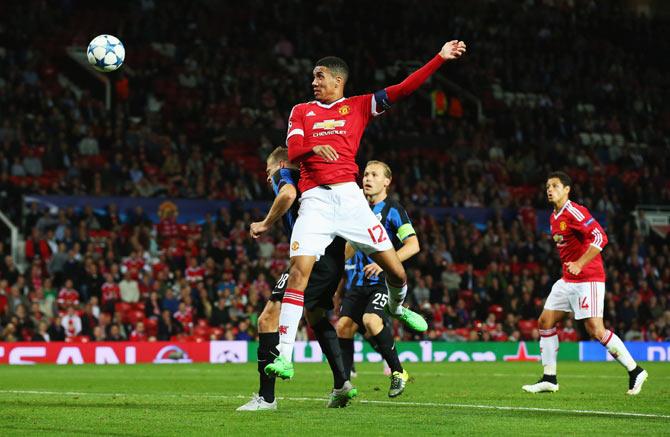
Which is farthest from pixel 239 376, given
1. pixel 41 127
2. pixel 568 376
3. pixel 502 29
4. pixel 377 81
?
pixel 502 29

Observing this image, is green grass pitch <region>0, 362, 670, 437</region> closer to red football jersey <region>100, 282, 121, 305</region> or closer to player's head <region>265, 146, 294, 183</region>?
player's head <region>265, 146, 294, 183</region>

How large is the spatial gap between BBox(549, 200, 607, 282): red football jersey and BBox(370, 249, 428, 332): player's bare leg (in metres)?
2.99

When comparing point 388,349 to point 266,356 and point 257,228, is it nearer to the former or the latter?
point 266,356

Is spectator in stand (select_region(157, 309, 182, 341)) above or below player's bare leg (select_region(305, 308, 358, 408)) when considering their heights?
below

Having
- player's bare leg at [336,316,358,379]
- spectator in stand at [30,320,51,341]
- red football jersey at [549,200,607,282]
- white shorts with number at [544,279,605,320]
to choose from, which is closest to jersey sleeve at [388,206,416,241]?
player's bare leg at [336,316,358,379]

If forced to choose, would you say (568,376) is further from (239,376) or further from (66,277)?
(66,277)

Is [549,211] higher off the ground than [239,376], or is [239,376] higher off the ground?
[549,211]

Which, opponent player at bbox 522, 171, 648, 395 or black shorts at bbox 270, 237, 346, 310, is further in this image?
opponent player at bbox 522, 171, 648, 395

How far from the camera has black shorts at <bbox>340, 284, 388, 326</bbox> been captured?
12352 mm

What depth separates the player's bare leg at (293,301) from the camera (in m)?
8.82

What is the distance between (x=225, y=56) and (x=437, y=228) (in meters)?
9.13

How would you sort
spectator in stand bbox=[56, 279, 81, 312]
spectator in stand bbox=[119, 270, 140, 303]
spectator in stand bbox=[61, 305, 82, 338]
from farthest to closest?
spectator in stand bbox=[119, 270, 140, 303]
spectator in stand bbox=[56, 279, 81, 312]
spectator in stand bbox=[61, 305, 82, 338]

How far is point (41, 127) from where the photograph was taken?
26969 mm

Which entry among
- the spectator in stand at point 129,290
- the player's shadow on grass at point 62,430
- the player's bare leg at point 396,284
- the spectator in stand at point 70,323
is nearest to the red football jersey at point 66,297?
the spectator in stand at point 70,323
